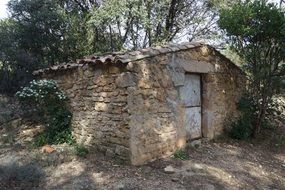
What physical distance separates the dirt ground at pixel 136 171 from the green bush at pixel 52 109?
0.44 m

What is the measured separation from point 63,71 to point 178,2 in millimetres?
8459

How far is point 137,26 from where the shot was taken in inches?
525

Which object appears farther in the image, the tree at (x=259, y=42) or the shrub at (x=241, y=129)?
the shrub at (x=241, y=129)

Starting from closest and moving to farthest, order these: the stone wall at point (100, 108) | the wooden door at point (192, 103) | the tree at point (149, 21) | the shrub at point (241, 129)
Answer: the stone wall at point (100, 108), the wooden door at point (192, 103), the shrub at point (241, 129), the tree at point (149, 21)

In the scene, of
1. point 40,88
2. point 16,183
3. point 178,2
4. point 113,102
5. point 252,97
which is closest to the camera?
point 16,183

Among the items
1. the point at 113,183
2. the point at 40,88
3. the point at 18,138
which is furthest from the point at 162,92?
the point at 18,138

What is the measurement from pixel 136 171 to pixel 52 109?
10.2 ft

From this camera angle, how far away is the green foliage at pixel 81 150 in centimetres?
678

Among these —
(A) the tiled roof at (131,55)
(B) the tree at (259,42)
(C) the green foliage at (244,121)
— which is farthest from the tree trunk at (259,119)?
(A) the tiled roof at (131,55)

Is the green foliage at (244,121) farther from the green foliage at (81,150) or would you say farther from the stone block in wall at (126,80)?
the green foliage at (81,150)

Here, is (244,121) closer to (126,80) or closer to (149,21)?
(126,80)

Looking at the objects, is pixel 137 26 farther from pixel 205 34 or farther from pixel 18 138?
pixel 18 138

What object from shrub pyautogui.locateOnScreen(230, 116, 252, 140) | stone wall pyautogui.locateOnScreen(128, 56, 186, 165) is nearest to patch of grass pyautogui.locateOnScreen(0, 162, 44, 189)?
stone wall pyautogui.locateOnScreen(128, 56, 186, 165)

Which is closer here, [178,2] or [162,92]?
[162,92]
